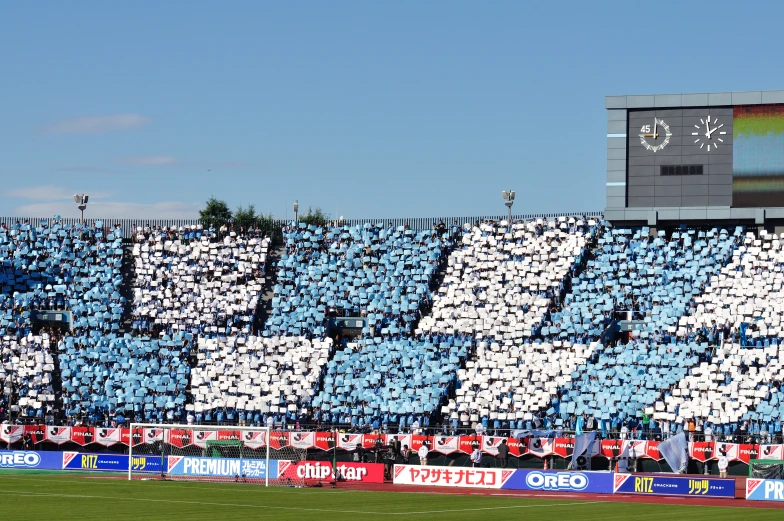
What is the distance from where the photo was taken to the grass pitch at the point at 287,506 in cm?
3225

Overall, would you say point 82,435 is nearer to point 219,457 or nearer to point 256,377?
point 256,377

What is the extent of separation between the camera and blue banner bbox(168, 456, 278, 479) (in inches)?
1876

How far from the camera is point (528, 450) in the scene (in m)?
51.9

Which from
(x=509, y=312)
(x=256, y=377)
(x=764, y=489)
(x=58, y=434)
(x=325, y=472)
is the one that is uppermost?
(x=509, y=312)

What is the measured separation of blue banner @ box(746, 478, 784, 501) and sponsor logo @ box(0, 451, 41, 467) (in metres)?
31.1

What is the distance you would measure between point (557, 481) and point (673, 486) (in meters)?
4.12

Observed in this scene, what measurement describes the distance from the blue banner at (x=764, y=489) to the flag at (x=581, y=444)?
1036 centimetres

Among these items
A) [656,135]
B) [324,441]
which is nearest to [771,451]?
[656,135]

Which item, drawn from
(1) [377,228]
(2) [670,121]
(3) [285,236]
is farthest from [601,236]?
(3) [285,236]

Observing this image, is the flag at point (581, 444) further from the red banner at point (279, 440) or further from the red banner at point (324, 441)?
the red banner at point (279, 440)

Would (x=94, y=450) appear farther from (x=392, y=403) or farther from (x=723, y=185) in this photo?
(x=723, y=185)

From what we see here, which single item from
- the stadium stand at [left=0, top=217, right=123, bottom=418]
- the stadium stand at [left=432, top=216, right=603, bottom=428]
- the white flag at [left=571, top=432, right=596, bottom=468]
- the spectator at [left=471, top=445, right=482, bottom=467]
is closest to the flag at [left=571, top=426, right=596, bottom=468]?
the white flag at [left=571, top=432, right=596, bottom=468]

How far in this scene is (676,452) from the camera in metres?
49.0

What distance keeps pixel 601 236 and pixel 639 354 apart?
9.35 meters
